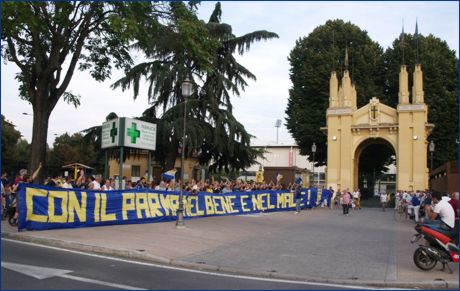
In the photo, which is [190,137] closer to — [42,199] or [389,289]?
[42,199]

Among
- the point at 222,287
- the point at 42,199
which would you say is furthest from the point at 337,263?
the point at 42,199

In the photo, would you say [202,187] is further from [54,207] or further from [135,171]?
[135,171]

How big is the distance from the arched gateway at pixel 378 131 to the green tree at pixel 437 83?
381cm

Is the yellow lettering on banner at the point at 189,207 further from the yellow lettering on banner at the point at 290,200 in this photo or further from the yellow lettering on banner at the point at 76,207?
the yellow lettering on banner at the point at 290,200

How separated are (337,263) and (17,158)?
61.1m

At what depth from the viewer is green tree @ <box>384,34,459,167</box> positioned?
4341 cm

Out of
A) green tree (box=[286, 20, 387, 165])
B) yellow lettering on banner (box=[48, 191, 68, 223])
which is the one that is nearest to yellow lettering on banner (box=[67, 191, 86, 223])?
yellow lettering on banner (box=[48, 191, 68, 223])

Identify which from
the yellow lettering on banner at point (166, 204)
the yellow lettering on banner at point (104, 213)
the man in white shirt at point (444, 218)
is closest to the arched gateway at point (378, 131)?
the yellow lettering on banner at point (166, 204)

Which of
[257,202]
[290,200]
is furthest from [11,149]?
[257,202]

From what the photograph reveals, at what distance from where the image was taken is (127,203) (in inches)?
685

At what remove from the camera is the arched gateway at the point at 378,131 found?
3928cm

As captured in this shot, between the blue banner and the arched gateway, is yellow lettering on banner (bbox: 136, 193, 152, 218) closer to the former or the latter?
the blue banner

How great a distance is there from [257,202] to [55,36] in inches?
533

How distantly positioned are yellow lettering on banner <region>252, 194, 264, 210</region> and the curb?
15.3m
